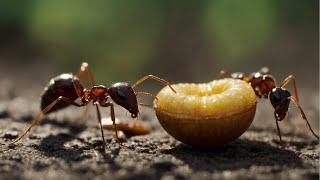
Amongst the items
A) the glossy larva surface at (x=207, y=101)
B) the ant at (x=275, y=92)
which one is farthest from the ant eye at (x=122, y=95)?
the ant at (x=275, y=92)

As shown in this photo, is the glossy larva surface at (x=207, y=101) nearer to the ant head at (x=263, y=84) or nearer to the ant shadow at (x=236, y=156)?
the ant shadow at (x=236, y=156)

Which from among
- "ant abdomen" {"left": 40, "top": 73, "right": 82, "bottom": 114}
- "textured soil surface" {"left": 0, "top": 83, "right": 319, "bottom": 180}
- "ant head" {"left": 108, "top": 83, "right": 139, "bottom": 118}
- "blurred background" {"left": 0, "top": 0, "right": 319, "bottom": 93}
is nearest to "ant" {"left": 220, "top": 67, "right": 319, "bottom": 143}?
"textured soil surface" {"left": 0, "top": 83, "right": 319, "bottom": 180}

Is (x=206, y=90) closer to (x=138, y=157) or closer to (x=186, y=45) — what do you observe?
(x=138, y=157)

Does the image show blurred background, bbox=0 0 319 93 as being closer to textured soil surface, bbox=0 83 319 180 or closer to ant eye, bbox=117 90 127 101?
textured soil surface, bbox=0 83 319 180

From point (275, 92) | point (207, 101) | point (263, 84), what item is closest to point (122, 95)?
point (207, 101)

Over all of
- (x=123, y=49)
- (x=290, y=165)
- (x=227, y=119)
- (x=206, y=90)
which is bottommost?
(x=290, y=165)

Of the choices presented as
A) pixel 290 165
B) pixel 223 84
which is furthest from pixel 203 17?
pixel 290 165

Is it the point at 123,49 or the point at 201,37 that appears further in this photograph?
the point at 201,37
